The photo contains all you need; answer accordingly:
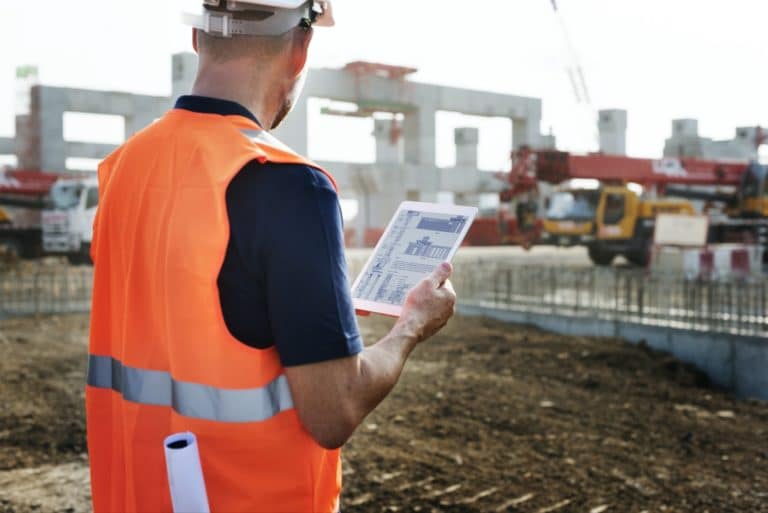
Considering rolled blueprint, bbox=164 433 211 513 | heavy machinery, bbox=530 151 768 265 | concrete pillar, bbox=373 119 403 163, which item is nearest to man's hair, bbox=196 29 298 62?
rolled blueprint, bbox=164 433 211 513

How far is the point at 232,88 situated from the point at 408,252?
556 mm

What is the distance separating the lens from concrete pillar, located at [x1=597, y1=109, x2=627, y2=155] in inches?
1534

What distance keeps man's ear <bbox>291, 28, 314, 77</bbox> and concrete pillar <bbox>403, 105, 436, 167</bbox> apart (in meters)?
32.9

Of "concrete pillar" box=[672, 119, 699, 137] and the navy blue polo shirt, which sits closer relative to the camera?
the navy blue polo shirt

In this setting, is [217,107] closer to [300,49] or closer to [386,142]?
[300,49]

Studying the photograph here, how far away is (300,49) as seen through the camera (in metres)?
1.67

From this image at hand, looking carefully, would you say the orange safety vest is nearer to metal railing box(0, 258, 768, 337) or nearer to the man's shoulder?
the man's shoulder

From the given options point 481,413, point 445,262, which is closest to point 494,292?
point 481,413

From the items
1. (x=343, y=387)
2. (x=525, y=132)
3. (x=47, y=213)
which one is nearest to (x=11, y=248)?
(x=47, y=213)

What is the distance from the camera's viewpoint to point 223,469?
150 cm

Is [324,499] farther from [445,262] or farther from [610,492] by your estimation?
[610,492]

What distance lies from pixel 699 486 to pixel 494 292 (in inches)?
337

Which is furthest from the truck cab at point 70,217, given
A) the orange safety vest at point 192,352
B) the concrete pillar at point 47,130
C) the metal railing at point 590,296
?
the orange safety vest at point 192,352

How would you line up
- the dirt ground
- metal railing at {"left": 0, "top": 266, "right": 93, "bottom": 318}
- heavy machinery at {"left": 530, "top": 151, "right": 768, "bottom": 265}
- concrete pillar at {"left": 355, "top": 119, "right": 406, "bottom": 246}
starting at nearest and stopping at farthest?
the dirt ground → metal railing at {"left": 0, "top": 266, "right": 93, "bottom": 318} → heavy machinery at {"left": 530, "top": 151, "right": 768, "bottom": 265} → concrete pillar at {"left": 355, "top": 119, "right": 406, "bottom": 246}
